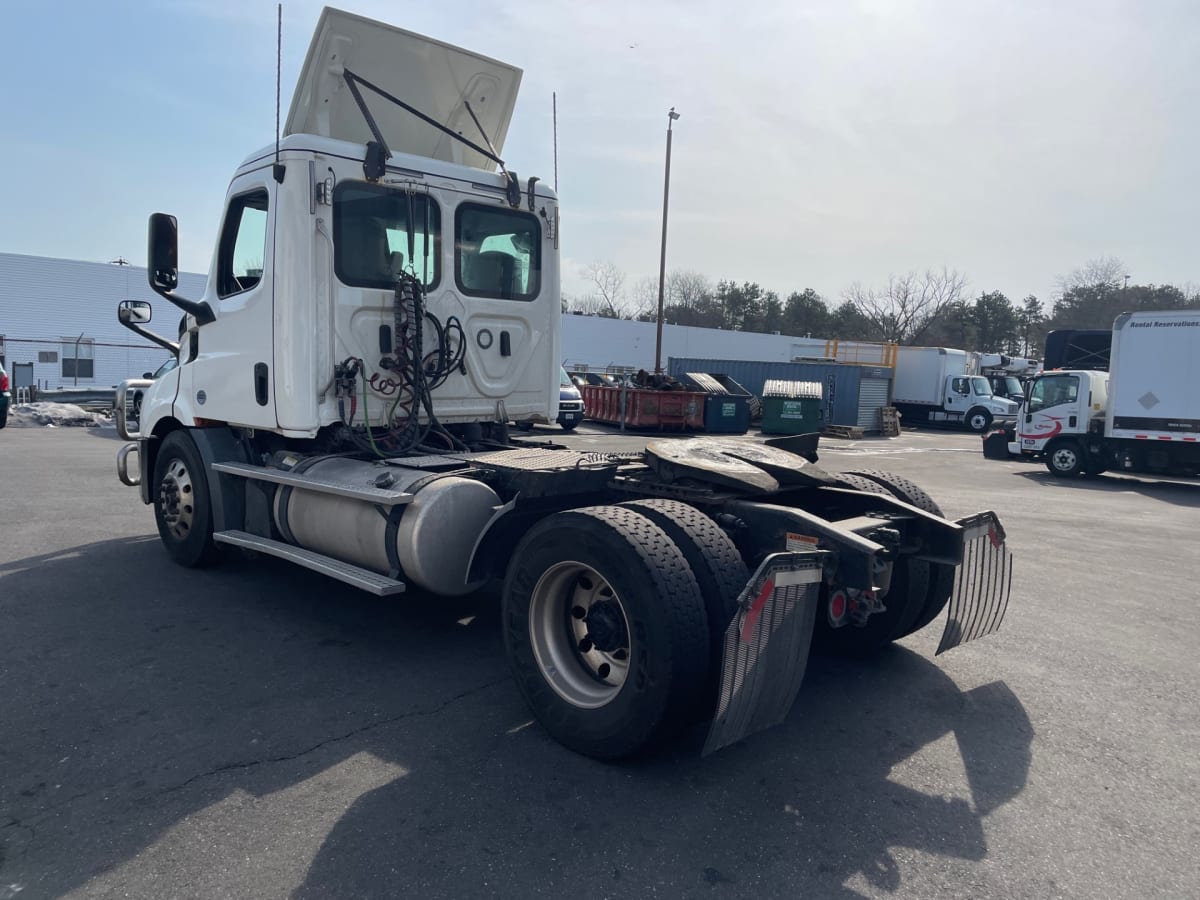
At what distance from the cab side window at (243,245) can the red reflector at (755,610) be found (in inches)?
167

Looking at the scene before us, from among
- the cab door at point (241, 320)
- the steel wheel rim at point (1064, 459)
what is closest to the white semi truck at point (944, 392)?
the steel wheel rim at point (1064, 459)

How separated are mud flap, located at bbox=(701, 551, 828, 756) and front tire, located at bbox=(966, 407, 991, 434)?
33104mm

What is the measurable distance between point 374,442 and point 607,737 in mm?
3039

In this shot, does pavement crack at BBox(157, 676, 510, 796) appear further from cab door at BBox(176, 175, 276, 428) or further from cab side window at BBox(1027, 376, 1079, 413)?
cab side window at BBox(1027, 376, 1079, 413)

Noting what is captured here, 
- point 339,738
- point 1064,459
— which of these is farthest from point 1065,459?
point 339,738

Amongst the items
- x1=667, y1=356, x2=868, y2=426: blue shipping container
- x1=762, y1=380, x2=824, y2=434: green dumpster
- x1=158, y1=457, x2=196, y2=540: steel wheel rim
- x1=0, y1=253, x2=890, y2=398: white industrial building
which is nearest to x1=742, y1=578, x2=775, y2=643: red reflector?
x1=158, y1=457, x2=196, y2=540: steel wheel rim

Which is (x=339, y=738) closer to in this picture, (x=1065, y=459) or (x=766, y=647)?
(x=766, y=647)

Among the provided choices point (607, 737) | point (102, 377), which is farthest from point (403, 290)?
point (102, 377)

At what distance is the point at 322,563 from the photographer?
5.32m

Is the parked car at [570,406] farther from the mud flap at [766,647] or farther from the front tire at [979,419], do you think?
the mud flap at [766,647]

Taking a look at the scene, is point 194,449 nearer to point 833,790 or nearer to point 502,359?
point 502,359

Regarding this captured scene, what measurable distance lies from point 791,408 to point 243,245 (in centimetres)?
2351

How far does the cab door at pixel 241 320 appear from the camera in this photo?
228 inches

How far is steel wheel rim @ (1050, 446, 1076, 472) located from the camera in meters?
17.0
